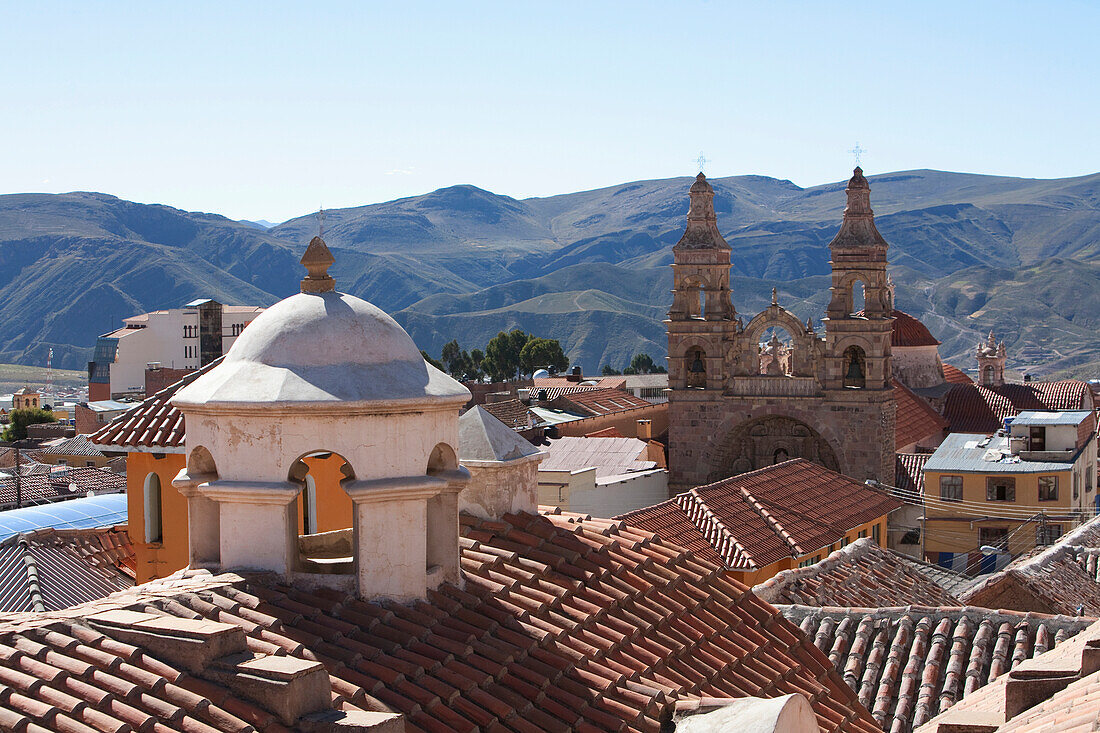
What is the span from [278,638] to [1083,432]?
40011mm

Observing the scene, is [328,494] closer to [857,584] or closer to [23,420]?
[857,584]

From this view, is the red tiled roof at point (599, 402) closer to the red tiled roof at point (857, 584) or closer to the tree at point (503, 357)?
the red tiled roof at point (857, 584)

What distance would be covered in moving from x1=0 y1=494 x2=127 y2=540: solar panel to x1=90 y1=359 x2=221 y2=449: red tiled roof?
205 inches

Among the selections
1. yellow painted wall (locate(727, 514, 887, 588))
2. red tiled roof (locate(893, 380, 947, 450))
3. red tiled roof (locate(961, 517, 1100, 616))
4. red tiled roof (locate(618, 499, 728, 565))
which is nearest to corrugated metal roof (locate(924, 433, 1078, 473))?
red tiled roof (locate(893, 380, 947, 450))

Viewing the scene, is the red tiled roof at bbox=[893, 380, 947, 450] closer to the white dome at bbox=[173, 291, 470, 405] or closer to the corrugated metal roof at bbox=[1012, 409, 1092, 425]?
the corrugated metal roof at bbox=[1012, 409, 1092, 425]

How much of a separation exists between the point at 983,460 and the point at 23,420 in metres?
60.3

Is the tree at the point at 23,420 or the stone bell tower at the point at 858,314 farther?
the tree at the point at 23,420

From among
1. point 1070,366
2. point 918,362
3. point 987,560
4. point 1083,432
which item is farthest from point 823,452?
point 1070,366

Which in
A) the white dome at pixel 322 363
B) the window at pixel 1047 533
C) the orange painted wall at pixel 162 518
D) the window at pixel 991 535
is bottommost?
the window at pixel 991 535

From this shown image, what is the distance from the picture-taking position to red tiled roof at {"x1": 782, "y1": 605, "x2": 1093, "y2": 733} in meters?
13.0

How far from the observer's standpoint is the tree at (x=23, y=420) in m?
74.9

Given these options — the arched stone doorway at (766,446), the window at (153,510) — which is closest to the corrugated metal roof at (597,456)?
the arched stone doorway at (766,446)

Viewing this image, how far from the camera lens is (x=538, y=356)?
111 m

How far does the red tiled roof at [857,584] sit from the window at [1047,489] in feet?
59.2
